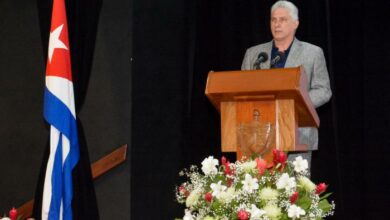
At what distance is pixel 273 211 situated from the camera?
2.07 metres

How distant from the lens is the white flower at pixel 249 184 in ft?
6.89

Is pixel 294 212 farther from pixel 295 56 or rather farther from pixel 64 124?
pixel 64 124

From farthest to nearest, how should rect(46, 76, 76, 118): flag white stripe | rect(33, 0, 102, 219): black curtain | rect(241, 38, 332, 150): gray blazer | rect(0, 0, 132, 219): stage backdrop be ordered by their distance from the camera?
rect(0, 0, 132, 219): stage backdrop → rect(33, 0, 102, 219): black curtain → rect(46, 76, 76, 118): flag white stripe → rect(241, 38, 332, 150): gray blazer

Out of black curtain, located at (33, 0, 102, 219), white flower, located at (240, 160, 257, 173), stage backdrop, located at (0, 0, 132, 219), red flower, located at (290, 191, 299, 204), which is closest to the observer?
red flower, located at (290, 191, 299, 204)

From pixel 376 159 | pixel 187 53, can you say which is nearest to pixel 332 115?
pixel 376 159

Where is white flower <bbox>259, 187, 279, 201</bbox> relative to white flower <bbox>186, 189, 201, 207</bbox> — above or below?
above

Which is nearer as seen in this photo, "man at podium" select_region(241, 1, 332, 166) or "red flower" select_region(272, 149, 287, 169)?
"red flower" select_region(272, 149, 287, 169)

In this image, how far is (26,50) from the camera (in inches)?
191

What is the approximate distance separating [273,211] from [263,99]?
2.15 ft

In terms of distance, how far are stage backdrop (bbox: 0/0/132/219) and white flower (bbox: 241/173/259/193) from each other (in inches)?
90.9

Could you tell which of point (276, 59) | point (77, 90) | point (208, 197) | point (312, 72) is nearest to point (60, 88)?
point (77, 90)

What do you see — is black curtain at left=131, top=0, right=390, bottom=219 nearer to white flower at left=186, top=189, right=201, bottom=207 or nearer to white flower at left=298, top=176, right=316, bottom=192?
white flower at left=298, top=176, right=316, bottom=192

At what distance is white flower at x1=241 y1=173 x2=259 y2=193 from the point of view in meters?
2.10

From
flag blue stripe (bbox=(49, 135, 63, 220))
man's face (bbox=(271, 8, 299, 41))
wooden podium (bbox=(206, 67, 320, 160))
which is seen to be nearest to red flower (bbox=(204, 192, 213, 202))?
wooden podium (bbox=(206, 67, 320, 160))
